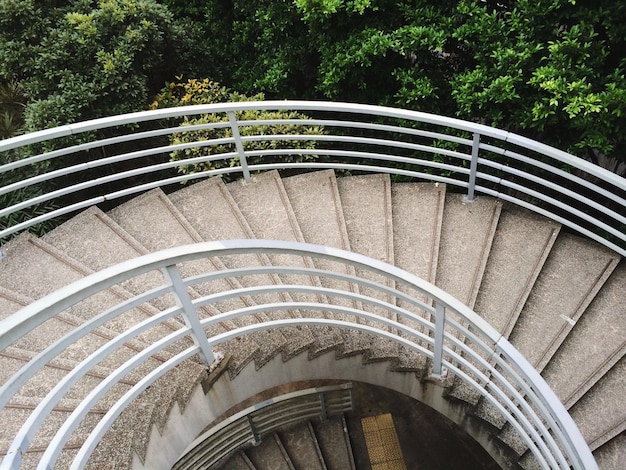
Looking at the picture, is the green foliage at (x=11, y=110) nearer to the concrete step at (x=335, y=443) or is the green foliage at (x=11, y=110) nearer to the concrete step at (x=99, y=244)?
the concrete step at (x=99, y=244)

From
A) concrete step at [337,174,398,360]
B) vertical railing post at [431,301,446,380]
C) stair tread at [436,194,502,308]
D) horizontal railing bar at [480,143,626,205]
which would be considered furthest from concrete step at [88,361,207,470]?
horizontal railing bar at [480,143,626,205]

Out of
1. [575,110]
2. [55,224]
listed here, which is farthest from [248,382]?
[575,110]

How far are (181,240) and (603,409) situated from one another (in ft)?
11.8

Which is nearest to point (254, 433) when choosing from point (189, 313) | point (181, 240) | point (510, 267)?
point (181, 240)

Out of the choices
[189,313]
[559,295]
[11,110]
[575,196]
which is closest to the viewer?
[189,313]

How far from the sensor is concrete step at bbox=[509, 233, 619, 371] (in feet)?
13.8

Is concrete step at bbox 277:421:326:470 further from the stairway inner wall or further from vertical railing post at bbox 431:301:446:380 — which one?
vertical railing post at bbox 431:301:446:380

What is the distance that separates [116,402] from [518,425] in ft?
8.78

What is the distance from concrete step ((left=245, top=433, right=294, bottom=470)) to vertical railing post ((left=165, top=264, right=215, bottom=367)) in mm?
2738

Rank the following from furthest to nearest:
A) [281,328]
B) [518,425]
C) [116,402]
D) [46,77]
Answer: [46,77]
[281,328]
[518,425]
[116,402]

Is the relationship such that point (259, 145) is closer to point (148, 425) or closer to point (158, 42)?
point (158, 42)

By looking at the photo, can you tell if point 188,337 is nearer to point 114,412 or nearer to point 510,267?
point 114,412

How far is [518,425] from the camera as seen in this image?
11.9 ft

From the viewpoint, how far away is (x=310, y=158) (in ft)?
18.0
